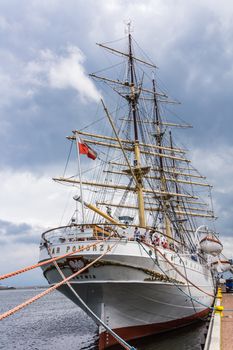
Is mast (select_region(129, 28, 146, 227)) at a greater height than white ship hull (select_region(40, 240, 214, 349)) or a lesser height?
greater

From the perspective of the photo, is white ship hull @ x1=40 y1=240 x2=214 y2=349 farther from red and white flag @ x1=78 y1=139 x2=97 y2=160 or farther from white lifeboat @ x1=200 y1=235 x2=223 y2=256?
white lifeboat @ x1=200 y1=235 x2=223 y2=256

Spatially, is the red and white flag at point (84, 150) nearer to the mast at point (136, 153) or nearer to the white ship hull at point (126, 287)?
the mast at point (136, 153)

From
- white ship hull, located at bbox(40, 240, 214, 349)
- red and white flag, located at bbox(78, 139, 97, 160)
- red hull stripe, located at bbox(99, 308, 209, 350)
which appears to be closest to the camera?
white ship hull, located at bbox(40, 240, 214, 349)

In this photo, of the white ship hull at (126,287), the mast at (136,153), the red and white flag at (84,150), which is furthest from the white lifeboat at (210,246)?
the red and white flag at (84,150)

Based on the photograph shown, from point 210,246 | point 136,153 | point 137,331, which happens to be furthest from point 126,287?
point 210,246

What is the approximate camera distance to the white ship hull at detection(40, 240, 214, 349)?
16.5 metres

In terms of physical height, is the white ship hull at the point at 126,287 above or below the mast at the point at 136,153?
below

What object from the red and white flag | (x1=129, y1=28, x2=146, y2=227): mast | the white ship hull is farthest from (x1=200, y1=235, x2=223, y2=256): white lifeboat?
the red and white flag

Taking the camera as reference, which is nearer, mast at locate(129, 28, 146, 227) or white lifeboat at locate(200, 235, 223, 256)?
mast at locate(129, 28, 146, 227)

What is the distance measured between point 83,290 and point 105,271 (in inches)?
68.4

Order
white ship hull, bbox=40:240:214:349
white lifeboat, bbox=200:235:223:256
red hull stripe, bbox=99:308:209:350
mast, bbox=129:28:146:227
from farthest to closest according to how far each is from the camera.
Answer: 1. white lifeboat, bbox=200:235:223:256
2. mast, bbox=129:28:146:227
3. red hull stripe, bbox=99:308:209:350
4. white ship hull, bbox=40:240:214:349

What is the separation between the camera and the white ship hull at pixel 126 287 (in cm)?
1650

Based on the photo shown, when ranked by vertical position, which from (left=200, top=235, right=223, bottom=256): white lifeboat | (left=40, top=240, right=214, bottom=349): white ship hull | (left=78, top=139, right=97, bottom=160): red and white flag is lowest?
(left=40, top=240, right=214, bottom=349): white ship hull

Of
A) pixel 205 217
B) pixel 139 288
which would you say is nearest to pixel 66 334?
pixel 139 288
